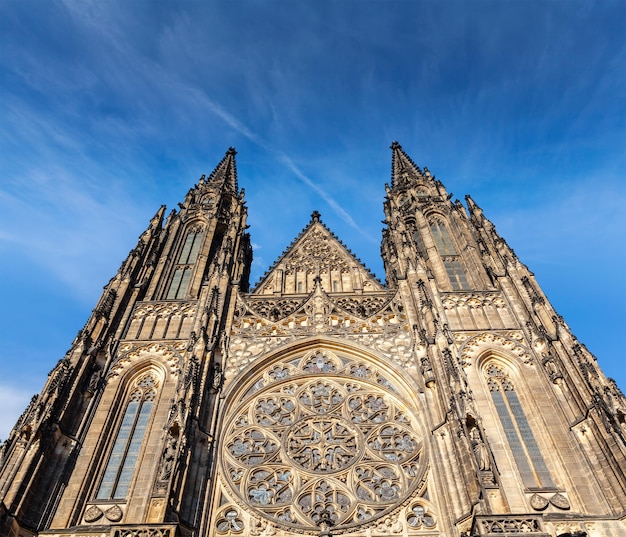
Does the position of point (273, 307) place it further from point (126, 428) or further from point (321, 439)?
point (126, 428)

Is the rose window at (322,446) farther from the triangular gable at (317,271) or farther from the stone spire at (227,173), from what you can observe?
the stone spire at (227,173)

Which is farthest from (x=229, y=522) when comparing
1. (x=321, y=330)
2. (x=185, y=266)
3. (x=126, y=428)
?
(x=185, y=266)

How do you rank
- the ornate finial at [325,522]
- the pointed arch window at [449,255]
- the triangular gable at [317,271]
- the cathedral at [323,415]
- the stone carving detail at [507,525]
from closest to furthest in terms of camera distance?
the stone carving detail at [507,525] → the ornate finial at [325,522] → the cathedral at [323,415] → the pointed arch window at [449,255] → the triangular gable at [317,271]

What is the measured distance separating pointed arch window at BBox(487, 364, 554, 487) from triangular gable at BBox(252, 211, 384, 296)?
6.44 m

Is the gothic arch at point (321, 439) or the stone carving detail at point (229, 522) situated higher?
the gothic arch at point (321, 439)

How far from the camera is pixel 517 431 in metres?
15.6

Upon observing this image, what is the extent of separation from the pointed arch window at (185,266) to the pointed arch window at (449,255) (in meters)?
10.8

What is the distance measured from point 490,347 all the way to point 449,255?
6421mm

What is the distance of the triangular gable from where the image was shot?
2238cm

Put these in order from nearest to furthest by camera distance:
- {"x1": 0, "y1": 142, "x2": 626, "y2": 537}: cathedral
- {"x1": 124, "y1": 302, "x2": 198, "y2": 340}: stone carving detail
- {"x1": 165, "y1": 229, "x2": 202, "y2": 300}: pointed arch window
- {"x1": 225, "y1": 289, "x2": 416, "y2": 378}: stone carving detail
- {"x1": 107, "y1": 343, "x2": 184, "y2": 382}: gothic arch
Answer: {"x1": 0, "y1": 142, "x2": 626, "y2": 537}: cathedral < {"x1": 107, "y1": 343, "x2": 184, "y2": 382}: gothic arch < {"x1": 225, "y1": 289, "x2": 416, "y2": 378}: stone carving detail < {"x1": 124, "y1": 302, "x2": 198, "y2": 340}: stone carving detail < {"x1": 165, "y1": 229, "x2": 202, "y2": 300}: pointed arch window

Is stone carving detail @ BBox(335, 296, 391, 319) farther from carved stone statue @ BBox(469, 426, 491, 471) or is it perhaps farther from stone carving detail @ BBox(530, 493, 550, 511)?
stone carving detail @ BBox(530, 493, 550, 511)

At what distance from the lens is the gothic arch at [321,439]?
546 inches

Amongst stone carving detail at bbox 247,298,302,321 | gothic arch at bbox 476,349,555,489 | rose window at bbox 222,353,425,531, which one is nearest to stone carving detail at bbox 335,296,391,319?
stone carving detail at bbox 247,298,302,321

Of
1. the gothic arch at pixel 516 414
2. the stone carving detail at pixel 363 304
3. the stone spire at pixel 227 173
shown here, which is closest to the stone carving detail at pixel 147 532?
the gothic arch at pixel 516 414
